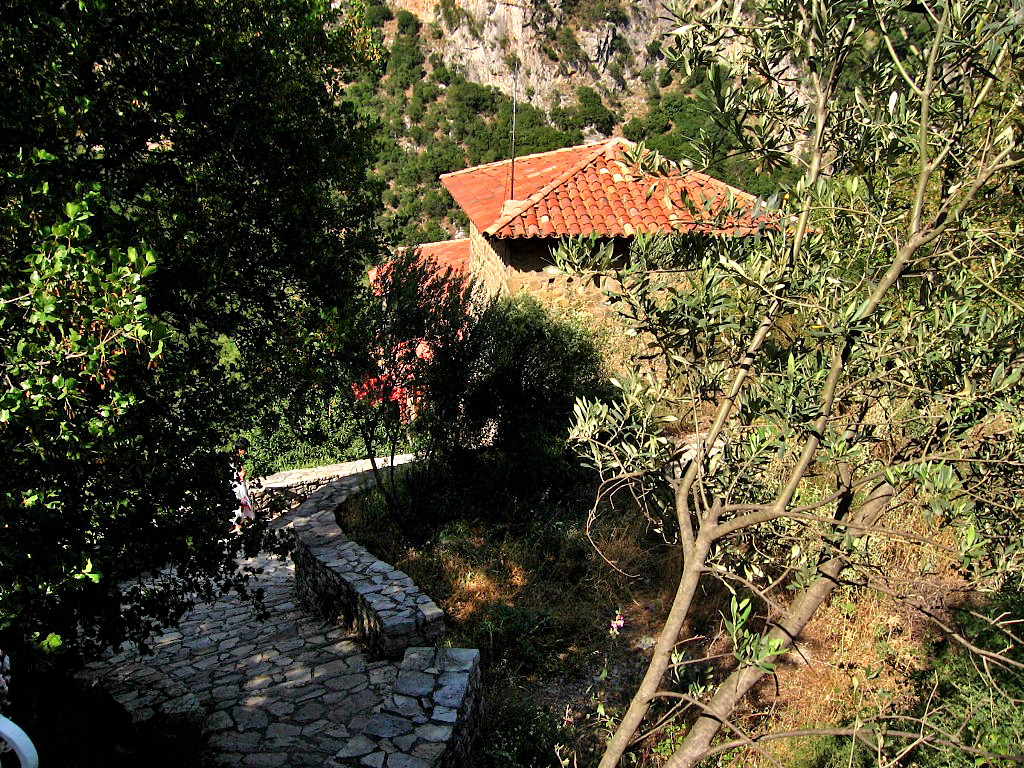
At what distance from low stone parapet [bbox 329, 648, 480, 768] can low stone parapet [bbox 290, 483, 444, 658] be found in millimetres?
524

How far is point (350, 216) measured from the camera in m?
6.09

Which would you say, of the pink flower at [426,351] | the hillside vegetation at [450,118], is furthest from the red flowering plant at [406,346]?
the hillside vegetation at [450,118]

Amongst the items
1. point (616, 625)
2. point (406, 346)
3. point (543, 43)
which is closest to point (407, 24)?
point (543, 43)

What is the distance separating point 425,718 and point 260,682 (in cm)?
216

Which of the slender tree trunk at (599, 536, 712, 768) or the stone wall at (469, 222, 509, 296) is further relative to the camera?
the stone wall at (469, 222, 509, 296)

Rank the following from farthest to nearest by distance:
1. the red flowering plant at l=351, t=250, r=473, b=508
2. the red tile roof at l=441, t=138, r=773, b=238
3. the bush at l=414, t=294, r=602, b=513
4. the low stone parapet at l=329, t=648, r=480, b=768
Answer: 1. the red tile roof at l=441, t=138, r=773, b=238
2. the bush at l=414, t=294, r=602, b=513
3. the red flowering plant at l=351, t=250, r=473, b=508
4. the low stone parapet at l=329, t=648, r=480, b=768

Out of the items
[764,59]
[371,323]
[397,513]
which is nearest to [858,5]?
[764,59]

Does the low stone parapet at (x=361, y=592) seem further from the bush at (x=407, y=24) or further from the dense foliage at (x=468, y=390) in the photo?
the bush at (x=407, y=24)

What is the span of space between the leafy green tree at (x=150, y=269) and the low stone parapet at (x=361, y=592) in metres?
1.98

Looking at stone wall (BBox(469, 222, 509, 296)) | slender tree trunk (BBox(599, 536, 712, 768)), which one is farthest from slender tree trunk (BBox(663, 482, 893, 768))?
stone wall (BBox(469, 222, 509, 296))

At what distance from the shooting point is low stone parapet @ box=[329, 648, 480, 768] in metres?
4.76

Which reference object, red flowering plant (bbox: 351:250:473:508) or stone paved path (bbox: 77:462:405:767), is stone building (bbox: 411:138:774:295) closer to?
red flowering plant (bbox: 351:250:473:508)

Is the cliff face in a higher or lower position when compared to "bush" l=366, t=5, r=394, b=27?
lower

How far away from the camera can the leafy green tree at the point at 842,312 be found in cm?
262
